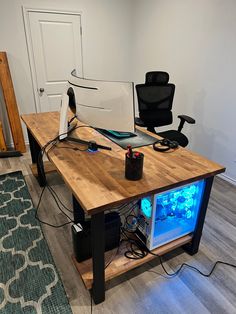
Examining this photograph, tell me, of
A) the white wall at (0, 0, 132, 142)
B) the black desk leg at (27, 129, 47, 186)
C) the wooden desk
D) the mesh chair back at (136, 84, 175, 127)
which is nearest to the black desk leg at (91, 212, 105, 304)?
the wooden desk

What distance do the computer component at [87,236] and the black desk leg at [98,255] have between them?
231 millimetres

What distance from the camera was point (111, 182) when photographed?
1282mm

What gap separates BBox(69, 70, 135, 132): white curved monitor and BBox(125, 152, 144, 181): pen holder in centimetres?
26

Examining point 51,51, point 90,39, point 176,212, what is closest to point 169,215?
point 176,212

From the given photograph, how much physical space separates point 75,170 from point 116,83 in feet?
1.87

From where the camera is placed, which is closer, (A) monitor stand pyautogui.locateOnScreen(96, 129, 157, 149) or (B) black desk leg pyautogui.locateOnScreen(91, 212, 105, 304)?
(B) black desk leg pyautogui.locateOnScreen(91, 212, 105, 304)

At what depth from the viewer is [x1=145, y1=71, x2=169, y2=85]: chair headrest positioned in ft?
9.05

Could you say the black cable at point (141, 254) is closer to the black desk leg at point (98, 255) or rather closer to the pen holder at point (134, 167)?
the black desk leg at point (98, 255)

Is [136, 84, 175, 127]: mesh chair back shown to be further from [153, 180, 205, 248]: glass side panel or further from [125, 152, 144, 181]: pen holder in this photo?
[125, 152, 144, 181]: pen holder

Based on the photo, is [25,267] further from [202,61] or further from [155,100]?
[202,61]

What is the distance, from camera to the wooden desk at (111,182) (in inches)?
46.1

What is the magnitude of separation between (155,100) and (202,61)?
81 centimetres

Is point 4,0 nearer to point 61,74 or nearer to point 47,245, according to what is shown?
point 61,74

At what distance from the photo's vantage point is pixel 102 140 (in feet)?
6.19
